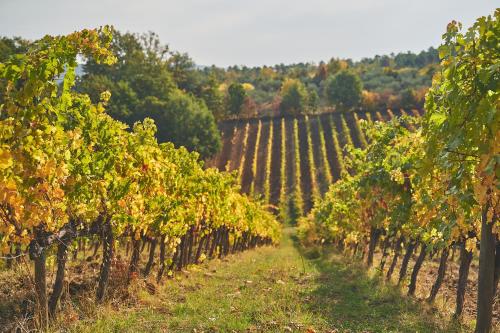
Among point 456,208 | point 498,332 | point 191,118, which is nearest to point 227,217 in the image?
point 498,332

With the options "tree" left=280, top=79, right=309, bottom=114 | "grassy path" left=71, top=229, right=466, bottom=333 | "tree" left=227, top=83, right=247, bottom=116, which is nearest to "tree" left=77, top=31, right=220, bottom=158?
"tree" left=227, top=83, right=247, bottom=116

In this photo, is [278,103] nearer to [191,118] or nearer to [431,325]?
[191,118]

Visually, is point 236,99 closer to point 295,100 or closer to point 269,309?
point 295,100

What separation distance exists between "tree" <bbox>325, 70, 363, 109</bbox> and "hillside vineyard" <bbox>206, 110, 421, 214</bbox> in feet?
15.7

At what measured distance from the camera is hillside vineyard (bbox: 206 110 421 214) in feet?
236

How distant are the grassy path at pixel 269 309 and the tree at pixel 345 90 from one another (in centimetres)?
9538

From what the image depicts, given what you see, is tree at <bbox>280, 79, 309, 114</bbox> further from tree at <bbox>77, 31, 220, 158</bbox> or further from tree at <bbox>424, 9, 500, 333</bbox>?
tree at <bbox>424, 9, 500, 333</bbox>

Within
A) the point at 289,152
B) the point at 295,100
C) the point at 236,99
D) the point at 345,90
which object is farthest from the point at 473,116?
the point at 345,90

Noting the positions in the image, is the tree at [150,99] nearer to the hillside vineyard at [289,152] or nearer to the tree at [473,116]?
the hillside vineyard at [289,152]

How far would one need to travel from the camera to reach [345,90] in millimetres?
108250

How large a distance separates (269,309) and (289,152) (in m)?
75.0

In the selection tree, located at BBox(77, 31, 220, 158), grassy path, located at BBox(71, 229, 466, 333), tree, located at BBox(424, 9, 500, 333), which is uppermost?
tree, located at BBox(77, 31, 220, 158)

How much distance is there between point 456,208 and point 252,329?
15.4 ft

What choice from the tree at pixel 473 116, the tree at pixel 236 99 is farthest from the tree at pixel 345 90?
the tree at pixel 473 116
